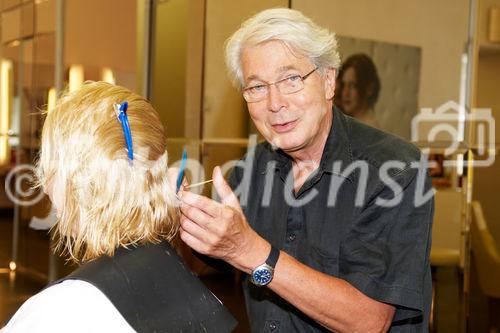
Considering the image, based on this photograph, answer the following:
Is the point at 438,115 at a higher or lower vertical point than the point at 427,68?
lower

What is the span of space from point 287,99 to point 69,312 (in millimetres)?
807

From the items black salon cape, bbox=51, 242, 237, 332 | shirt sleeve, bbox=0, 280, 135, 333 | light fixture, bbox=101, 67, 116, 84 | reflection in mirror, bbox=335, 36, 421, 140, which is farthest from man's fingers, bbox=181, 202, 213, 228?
light fixture, bbox=101, 67, 116, 84

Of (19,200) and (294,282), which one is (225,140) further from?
(19,200)

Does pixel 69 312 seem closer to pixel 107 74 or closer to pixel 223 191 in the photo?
pixel 223 191

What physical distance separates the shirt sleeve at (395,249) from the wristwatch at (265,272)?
9.3 inches

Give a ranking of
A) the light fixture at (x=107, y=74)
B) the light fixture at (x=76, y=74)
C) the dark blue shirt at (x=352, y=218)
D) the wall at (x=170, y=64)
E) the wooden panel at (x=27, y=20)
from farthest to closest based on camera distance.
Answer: the wooden panel at (x=27, y=20)
the light fixture at (x=76, y=74)
the light fixture at (x=107, y=74)
the wall at (x=170, y=64)
the dark blue shirt at (x=352, y=218)

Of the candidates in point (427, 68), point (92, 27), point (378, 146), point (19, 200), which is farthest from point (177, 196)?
point (19, 200)

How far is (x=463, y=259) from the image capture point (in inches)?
123

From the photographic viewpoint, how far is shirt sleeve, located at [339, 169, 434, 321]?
1512mm

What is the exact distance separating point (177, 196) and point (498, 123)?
207 cm

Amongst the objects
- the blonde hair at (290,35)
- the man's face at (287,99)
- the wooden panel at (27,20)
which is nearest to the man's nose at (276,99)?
the man's face at (287,99)

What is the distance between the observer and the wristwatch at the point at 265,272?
1.42 meters

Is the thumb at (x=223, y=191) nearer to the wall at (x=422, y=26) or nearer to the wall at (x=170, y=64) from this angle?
the wall at (x=422, y=26)

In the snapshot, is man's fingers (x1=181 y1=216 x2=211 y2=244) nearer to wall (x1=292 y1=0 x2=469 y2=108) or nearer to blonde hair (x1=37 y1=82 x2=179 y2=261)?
blonde hair (x1=37 y1=82 x2=179 y2=261)
